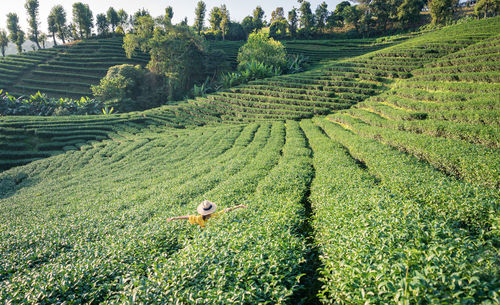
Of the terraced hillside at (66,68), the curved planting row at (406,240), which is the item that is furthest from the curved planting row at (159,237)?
the terraced hillside at (66,68)

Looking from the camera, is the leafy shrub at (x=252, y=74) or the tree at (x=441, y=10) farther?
the tree at (x=441, y=10)

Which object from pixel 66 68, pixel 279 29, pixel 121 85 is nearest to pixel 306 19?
pixel 279 29

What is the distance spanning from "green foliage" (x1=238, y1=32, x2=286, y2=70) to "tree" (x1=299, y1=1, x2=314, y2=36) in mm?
36523

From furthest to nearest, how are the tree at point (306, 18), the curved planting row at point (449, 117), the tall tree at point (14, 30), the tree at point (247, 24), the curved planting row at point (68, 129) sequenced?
the tree at point (247, 24) → the tree at point (306, 18) → the tall tree at point (14, 30) → the curved planting row at point (68, 129) → the curved planting row at point (449, 117)

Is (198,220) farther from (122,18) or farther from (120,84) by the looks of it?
(122,18)

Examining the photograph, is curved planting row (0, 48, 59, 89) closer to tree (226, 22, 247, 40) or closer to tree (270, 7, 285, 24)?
tree (226, 22, 247, 40)

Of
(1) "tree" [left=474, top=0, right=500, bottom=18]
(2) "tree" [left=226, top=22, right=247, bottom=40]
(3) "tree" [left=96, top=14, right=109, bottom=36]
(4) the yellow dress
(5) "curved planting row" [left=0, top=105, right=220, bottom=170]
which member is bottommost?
(4) the yellow dress

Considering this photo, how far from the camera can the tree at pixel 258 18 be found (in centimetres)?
9638

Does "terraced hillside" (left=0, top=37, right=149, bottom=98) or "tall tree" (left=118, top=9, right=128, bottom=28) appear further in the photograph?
"tall tree" (left=118, top=9, right=128, bottom=28)

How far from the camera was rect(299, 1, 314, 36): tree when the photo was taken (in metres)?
84.2

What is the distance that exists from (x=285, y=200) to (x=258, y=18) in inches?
4187

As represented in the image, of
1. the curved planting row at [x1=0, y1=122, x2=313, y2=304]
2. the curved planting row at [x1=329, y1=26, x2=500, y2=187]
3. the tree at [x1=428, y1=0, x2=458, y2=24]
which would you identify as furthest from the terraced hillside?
the tree at [x1=428, y1=0, x2=458, y2=24]

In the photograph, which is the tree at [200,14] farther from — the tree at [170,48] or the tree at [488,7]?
the tree at [488,7]

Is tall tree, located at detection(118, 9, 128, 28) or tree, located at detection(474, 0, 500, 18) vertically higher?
tall tree, located at detection(118, 9, 128, 28)
